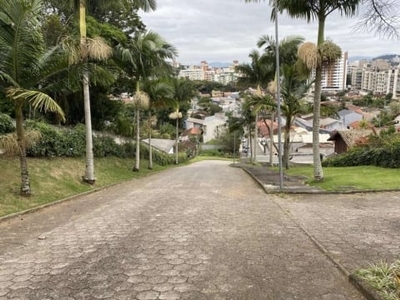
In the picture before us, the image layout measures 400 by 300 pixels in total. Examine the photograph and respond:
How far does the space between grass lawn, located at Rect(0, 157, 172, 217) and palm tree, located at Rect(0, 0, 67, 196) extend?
1.56 feet

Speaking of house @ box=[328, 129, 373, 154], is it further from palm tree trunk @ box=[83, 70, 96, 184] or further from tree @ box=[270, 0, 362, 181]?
palm tree trunk @ box=[83, 70, 96, 184]

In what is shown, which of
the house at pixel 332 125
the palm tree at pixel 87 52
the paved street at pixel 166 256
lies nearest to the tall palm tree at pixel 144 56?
the palm tree at pixel 87 52

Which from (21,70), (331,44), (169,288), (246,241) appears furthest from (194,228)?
(331,44)

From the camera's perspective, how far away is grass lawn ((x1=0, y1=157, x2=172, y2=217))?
9.29 m

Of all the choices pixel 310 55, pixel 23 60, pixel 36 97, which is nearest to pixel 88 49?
pixel 23 60

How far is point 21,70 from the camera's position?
916 centimetres

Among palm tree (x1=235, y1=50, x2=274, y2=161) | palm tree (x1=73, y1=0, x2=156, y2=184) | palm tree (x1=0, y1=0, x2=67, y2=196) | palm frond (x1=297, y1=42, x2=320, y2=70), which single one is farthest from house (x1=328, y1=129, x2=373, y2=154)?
palm tree (x1=0, y1=0, x2=67, y2=196)

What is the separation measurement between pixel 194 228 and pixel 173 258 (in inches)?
67.0

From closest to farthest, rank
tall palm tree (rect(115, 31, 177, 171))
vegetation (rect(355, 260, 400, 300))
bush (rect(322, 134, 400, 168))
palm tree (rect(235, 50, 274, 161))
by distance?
vegetation (rect(355, 260, 400, 300)) → bush (rect(322, 134, 400, 168)) → tall palm tree (rect(115, 31, 177, 171)) → palm tree (rect(235, 50, 274, 161))

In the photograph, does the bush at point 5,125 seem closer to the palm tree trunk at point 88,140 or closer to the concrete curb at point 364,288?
the palm tree trunk at point 88,140

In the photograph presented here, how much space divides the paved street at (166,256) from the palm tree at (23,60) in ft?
8.66

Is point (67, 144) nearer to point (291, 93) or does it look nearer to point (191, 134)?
point (291, 93)

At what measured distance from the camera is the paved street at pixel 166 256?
4297 millimetres

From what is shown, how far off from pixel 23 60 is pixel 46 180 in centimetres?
420
